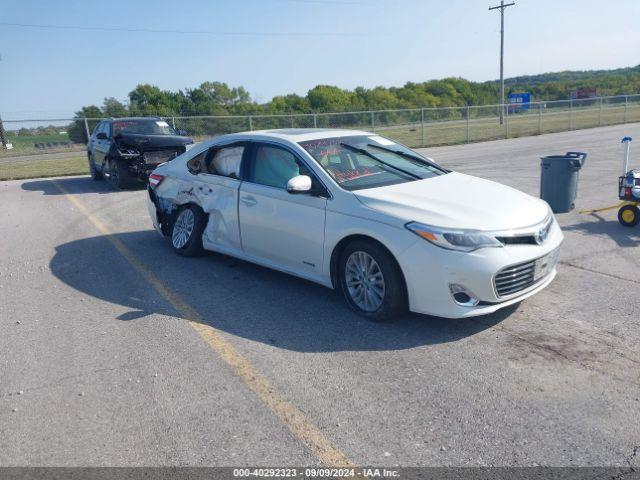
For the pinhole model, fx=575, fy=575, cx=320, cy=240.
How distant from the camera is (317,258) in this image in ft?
17.3

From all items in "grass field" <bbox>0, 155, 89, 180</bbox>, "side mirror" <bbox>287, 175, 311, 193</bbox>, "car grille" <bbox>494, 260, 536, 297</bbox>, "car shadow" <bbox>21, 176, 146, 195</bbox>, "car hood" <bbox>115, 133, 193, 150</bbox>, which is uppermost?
"car hood" <bbox>115, 133, 193, 150</bbox>

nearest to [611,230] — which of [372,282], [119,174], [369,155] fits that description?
[369,155]

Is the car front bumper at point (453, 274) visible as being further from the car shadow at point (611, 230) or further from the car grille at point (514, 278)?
the car shadow at point (611, 230)

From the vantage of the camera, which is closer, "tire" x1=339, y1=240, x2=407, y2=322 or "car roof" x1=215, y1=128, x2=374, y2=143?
"tire" x1=339, y1=240, x2=407, y2=322

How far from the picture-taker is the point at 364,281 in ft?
16.2

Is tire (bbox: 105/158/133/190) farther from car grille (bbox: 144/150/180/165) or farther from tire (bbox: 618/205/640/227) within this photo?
tire (bbox: 618/205/640/227)

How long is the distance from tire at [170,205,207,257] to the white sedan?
0.02 m

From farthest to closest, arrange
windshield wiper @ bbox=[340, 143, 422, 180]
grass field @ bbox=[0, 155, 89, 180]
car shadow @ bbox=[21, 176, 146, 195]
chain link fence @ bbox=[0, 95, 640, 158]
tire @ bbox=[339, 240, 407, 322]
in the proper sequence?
chain link fence @ bbox=[0, 95, 640, 158] < grass field @ bbox=[0, 155, 89, 180] < car shadow @ bbox=[21, 176, 146, 195] < windshield wiper @ bbox=[340, 143, 422, 180] < tire @ bbox=[339, 240, 407, 322]

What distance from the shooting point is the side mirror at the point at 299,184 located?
5.18 meters

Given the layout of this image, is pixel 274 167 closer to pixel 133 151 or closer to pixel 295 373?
pixel 295 373

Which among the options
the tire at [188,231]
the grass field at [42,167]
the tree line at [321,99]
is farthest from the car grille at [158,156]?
the tree line at [321,99]

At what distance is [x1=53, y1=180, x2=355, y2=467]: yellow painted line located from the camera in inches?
124

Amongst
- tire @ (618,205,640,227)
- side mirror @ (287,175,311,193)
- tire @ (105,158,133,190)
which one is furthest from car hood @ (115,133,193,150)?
tire @ (618,205,640,227)

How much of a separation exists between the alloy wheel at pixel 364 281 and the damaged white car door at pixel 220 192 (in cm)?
164
